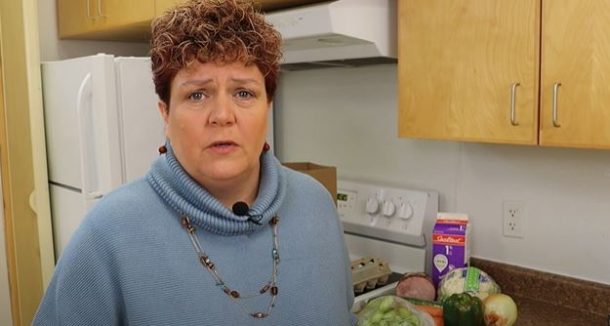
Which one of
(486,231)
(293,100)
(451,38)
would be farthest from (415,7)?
(293,100)

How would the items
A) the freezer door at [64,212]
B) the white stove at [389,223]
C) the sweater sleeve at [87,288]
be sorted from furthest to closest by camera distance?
1. the freezer door at [64,212]
2. the white stove at [389,223]
3. the sweater sleeve at [87,288]

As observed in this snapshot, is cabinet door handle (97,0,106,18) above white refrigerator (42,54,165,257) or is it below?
above

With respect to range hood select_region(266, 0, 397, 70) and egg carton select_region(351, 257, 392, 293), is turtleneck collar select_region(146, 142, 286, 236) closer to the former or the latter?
range hood select_region(266, 0, 397, 70)

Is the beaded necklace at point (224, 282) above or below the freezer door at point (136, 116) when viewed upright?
below

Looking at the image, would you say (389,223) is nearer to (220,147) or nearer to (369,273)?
(369,273)

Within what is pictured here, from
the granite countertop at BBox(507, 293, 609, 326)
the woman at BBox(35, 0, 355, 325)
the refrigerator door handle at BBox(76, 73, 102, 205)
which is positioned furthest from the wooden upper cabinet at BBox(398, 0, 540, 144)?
the refrigerator door handle at BBox(76, 73, 102, 205)

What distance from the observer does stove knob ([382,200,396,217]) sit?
2.08 meters

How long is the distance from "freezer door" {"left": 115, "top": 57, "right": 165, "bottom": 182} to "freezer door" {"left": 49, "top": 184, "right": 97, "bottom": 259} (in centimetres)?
32

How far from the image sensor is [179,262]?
950mm

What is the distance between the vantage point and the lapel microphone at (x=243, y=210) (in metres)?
1.01

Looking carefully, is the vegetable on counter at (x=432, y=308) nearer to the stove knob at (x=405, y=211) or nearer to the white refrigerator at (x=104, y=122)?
the stove knob at (x=405, y=211)

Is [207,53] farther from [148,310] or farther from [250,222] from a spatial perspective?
[148,310]

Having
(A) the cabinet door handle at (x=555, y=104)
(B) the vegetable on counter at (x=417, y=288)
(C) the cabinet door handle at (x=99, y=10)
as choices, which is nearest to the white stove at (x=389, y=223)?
(B) the vegetable on counter at (x=417, y=288)

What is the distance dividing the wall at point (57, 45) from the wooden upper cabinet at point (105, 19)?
0.04 metres
